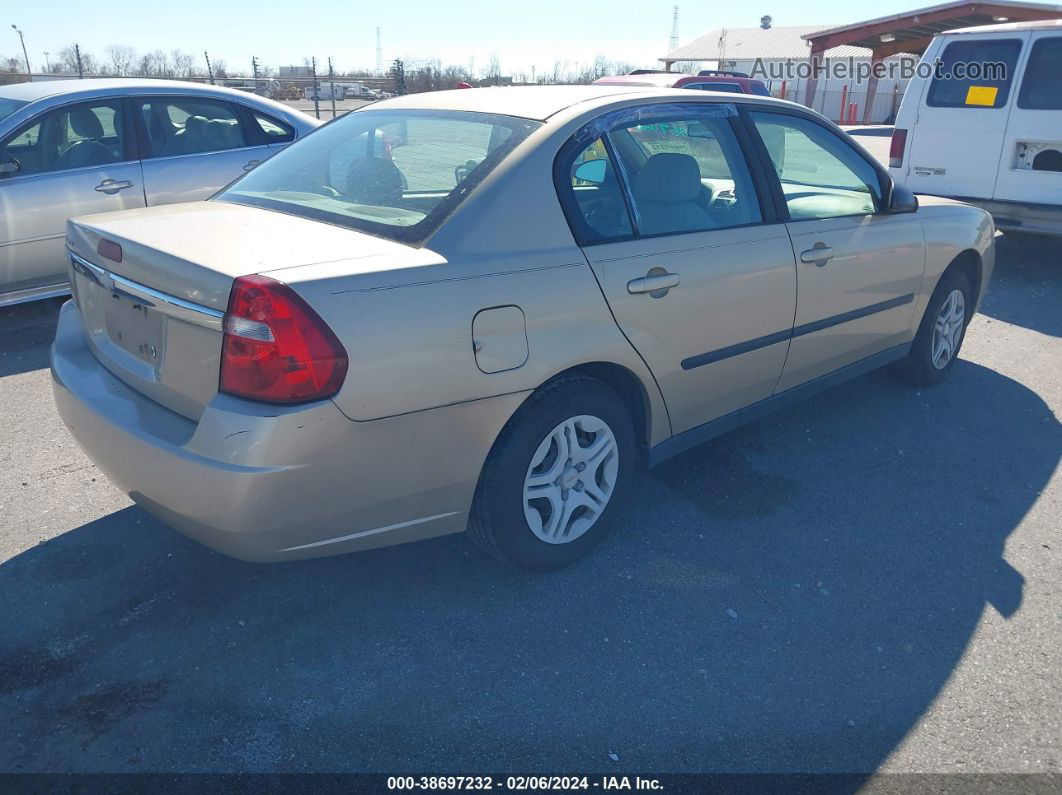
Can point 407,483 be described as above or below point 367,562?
above

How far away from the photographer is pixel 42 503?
3631 millimetres

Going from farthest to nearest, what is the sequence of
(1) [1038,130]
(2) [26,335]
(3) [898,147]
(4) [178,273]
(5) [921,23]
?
(5) [921,23], (3) [898,147], (1) [1038,130], (2) [26,335], (4) [178,273]

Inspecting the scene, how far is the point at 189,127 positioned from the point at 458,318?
4.82m

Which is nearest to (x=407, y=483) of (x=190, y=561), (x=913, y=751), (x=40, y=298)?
(x=190, y=561)

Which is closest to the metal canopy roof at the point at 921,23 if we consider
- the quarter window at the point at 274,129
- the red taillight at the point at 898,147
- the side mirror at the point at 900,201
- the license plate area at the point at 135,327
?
the red taillight at the point at 898,147

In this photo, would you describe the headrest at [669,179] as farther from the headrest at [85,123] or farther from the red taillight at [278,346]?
the headrest at [85,123]

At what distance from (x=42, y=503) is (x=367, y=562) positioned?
148cm

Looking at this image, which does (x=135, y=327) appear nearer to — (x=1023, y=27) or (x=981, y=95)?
(x=981, y=95)

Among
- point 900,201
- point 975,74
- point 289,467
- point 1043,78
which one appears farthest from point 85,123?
point 1043,78

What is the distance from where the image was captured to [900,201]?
4312mm

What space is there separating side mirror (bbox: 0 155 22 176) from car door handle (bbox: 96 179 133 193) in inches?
19.1

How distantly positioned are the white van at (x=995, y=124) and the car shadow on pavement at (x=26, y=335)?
7.68 metres

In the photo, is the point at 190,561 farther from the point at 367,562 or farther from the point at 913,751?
the point at 913,751

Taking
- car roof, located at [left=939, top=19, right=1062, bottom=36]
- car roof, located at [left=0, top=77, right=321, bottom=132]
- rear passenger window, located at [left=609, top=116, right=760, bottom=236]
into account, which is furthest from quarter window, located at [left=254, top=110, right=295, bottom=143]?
car roof, located at [left=939, top=19, right=1062, bottom=36]
